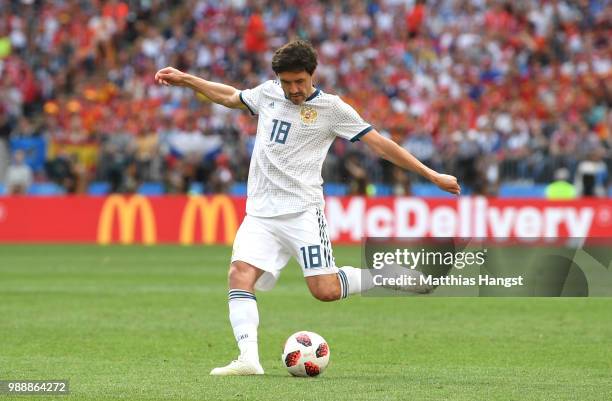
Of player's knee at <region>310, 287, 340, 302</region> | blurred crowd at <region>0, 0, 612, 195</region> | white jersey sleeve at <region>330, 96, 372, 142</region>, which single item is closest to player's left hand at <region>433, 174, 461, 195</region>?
white jersey sleeve at <region>330, 96, 372, 142</region>

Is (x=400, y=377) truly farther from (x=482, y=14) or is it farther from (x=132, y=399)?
(x=482, y=14)

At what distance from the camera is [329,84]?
1175 inches

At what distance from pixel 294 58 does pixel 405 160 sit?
1.05 m

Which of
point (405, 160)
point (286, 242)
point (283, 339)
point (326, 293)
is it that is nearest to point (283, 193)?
point (286, 242)

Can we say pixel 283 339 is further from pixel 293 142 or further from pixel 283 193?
pixel 293 142

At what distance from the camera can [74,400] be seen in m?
7.82

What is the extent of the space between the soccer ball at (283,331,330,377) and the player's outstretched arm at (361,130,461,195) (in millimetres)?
1403

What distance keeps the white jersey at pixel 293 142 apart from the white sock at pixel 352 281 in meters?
0.59

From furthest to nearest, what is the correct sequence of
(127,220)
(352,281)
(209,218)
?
1. (127,220)
2. (209,218)
3. (352,281)

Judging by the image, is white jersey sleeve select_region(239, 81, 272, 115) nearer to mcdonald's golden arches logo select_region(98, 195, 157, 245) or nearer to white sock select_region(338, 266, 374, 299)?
white sock select_region(338, 266, 374, 299)

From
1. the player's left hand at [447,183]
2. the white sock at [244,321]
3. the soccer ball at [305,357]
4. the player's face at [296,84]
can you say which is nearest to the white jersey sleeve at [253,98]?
the player's face at [296,84]

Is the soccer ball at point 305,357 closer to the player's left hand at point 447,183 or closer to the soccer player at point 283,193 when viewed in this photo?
the soccer player at point 283,193

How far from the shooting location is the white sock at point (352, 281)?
31.1 feet

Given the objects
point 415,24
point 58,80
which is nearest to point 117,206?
point 58,80
